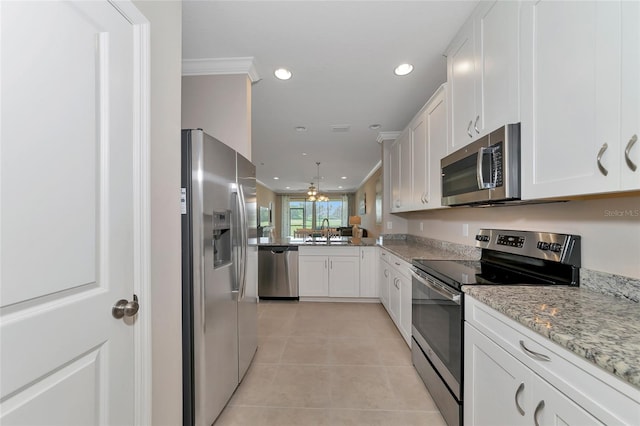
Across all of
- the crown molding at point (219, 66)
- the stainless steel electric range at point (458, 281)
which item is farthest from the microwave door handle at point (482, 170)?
the crown molding at point (219, 66)

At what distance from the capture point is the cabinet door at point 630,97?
76 cm

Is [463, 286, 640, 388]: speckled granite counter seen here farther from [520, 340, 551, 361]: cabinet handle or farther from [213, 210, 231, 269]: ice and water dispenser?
[213, 210, 231, 269]: ice and water dispenser

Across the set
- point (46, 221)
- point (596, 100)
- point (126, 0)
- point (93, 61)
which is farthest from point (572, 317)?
point (126, 0)

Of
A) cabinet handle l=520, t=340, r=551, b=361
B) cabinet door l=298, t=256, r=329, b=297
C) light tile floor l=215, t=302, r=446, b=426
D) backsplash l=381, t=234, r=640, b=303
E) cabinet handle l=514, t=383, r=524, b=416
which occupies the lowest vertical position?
light tile floor l=215, t=302, r=446, b=426

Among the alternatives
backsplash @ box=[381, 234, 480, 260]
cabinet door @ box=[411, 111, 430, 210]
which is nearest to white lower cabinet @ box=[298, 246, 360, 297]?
backsplash @ box=[381, 234, 480, 260]

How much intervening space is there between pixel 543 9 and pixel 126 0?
1.68 metres

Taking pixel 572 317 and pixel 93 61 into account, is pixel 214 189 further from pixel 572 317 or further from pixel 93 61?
pixel 572 317

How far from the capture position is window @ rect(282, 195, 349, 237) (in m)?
12.4

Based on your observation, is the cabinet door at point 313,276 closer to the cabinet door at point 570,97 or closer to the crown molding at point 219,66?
the crown molding at point 219,66

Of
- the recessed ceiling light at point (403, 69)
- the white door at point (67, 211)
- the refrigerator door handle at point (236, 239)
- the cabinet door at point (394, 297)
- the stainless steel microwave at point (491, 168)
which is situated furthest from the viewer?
→ the cabinet door at point (394, 297)

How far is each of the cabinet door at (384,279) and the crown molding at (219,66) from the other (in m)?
2.60

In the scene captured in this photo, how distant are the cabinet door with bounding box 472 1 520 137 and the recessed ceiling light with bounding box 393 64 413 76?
27.1 inches

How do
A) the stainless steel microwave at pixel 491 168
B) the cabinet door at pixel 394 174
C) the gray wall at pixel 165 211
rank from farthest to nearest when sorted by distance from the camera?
1. the cabinet door at pixel 394 174
2. the stainless steel microwave at pixel 491 168
3. the gray wall at pixel 165 211

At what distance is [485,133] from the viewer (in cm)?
150
